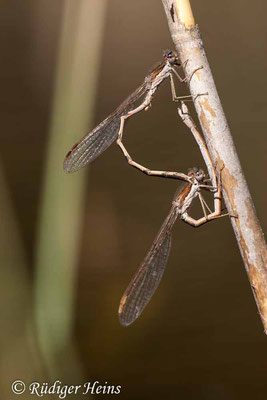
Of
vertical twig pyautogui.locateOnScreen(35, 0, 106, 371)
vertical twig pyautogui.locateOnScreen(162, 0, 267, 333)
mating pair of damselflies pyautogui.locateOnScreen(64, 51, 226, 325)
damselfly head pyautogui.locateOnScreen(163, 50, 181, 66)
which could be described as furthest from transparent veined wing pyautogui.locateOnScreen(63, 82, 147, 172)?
vertical twig pyautogui.locateOnScreen(35, 0, 106, 371)

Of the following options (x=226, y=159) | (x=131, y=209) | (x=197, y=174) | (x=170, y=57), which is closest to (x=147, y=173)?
(x=197, y=174)

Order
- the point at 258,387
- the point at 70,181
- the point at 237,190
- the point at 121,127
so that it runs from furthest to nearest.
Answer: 1. the point at 258,387
2. the point at 70,181
3. the point at 121,127
4. the point at 237,190

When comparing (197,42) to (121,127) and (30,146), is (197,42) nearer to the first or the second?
(121,127)

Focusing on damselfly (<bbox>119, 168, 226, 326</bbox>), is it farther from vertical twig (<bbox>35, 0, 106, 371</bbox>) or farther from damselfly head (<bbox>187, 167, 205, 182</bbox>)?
vertical twig (<bbox>35, 0, 106, 371</bbox>)

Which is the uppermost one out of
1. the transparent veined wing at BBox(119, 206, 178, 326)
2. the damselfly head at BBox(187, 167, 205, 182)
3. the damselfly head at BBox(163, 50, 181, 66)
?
the damselfly head at BBox(163, 50, 181, 66)

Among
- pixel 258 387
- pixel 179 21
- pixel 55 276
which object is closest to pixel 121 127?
pixel 179 21

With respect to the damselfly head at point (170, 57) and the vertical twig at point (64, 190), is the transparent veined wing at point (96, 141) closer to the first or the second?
the damselfly head at point (170, 57)

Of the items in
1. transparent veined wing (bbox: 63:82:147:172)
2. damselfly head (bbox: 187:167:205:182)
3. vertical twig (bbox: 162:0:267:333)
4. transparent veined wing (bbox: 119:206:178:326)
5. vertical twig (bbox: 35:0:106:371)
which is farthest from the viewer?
vertical twig (bbox: 35:0:106:371)

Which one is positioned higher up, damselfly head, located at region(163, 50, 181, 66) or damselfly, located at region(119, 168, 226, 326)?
damselfly head, located at region(163, 50, 181, 66)
